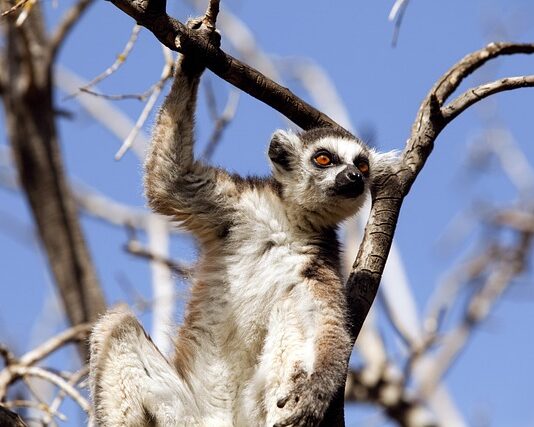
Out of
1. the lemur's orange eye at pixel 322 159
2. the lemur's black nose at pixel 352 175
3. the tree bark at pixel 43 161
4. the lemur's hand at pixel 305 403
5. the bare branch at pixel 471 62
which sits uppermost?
the tree bark at pixel 43 161

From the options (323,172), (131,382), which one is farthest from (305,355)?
(323,172)

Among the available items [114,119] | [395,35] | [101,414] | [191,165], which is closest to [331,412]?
[101,414]

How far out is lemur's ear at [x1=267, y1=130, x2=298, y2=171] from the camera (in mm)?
8055

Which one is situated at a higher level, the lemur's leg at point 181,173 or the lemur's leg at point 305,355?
the lemur's leg at point 181,173

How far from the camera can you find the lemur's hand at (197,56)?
639cm

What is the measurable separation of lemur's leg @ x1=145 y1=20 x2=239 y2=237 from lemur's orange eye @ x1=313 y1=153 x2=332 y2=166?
1036 millimetres

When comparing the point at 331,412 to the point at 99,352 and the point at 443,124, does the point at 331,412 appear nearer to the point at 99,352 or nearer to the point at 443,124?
the point at 99,352

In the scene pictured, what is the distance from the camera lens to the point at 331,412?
6.20 m

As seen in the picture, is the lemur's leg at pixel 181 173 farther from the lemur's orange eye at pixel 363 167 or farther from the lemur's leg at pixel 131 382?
the lemur's orange eye at pixel 363 167

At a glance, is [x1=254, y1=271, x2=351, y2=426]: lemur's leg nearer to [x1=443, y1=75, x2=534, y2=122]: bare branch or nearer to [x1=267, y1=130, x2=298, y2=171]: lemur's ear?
[x1=267, y1=130, x2=298, y2=171]: lemur's ear

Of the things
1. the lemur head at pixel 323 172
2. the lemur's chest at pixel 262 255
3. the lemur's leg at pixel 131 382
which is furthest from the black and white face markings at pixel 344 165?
the lemur's leg at pixel 131 382

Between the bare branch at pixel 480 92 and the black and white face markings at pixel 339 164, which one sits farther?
the black and white face markings at pixel 339 164

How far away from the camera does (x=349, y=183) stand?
7.59 m

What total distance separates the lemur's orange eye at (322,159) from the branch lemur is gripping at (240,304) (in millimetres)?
14
